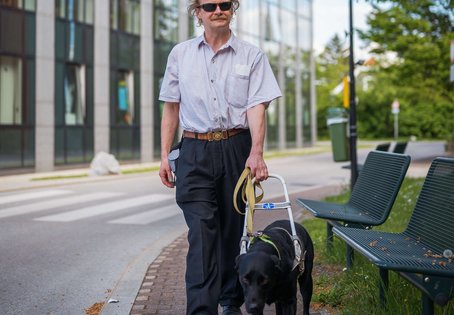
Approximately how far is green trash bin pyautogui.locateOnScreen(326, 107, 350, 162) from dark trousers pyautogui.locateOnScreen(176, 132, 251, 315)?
9.28 metres

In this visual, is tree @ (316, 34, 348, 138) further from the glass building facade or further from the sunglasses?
the sunglasses

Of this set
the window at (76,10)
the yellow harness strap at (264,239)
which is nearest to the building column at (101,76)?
the window at (76,10)

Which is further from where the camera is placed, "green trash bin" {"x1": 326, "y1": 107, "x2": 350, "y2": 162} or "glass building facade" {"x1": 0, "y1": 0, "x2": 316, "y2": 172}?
"glass building facade" {"x1": 0, "y1": 0, "x2": 316, "y2": 172}

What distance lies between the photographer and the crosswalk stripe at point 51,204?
437 inches

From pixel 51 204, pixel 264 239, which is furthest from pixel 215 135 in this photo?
Result: pixel 51 204

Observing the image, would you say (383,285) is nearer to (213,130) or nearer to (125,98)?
(213,130)

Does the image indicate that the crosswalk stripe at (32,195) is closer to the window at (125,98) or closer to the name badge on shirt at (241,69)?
the name badge on shirt at (241,69)

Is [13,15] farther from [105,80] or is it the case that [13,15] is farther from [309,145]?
[309,145]

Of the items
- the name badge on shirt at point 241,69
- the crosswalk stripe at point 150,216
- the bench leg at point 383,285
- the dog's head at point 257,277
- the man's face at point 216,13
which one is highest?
the man's face at point 216,13

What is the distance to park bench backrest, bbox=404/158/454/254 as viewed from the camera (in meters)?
4.06

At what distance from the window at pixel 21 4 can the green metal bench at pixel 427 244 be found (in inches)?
694

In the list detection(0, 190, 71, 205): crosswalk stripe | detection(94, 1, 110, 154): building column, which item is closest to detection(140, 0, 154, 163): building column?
Result: detection(94, 1, 110, 154): building column

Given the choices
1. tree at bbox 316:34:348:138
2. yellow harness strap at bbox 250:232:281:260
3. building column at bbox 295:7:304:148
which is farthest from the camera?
tree at bbox 316:34:348:138

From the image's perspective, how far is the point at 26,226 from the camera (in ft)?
31.3
